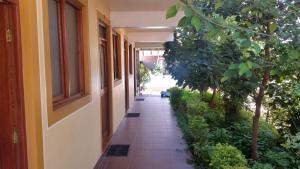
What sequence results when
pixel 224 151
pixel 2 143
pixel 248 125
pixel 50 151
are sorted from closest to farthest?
pixel 2 143, pixel 50 151, pixel 224 151, pixel 248 125

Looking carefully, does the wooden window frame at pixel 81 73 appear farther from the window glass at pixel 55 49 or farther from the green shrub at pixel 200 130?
the green shrub at pixel 200 130

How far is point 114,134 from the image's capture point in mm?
6793

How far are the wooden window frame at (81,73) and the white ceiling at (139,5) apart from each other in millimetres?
1679

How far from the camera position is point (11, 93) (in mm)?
2289

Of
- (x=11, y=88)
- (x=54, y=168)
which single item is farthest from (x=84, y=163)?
(x=11, y=88)

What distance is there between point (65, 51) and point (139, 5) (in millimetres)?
2867

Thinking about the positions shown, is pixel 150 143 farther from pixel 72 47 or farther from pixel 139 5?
pixel 72 47

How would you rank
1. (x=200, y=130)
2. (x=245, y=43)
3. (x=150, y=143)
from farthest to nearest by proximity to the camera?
(x=150, y=143) < (x=200, y=130) < (x=245, y=43)

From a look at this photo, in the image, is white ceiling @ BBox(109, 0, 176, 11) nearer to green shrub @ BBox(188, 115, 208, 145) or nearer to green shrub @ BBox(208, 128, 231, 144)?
green shrub @ BBox(188, 115, 208, 145)

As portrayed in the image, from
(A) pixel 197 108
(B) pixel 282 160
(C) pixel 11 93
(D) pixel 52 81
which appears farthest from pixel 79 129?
(A) pixel 197 108

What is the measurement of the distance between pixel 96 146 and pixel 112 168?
0.41 metres

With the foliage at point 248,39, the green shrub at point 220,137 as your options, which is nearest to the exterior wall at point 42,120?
the foliage at point 248,39

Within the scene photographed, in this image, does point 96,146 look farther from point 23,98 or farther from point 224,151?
point 23,98

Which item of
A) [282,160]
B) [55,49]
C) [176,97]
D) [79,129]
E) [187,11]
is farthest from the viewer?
[176,97]
